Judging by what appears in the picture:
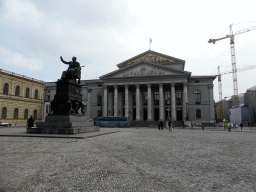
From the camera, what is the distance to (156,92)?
53.3m

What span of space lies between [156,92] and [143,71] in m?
8.37

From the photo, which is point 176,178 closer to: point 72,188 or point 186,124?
point 72,188

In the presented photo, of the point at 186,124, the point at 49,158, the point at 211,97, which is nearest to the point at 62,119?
the point at 49,158

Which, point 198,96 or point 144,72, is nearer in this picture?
point 144,72

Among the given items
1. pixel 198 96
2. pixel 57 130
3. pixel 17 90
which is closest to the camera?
pixel 57 130

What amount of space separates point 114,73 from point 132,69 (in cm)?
522

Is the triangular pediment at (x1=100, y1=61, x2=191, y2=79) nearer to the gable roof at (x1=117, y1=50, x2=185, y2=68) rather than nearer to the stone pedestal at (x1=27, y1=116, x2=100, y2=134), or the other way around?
the gable roof at (x1=117, y1=50, x2=185, y2=68)

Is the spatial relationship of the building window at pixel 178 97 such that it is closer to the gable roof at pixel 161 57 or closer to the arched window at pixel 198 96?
the arched window at pixel 198 96

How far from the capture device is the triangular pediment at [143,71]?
155 feet

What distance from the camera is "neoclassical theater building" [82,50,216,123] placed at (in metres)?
47.1

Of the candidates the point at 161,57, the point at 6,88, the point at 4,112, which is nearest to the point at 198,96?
the point at 161,57

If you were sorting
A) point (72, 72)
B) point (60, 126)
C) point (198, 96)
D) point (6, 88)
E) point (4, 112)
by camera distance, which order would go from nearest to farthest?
point (60, 126)
point (72, 72)
point (4, 112)
point (6, 88)
point (198, 96)

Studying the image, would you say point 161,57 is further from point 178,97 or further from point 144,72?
point 178,97

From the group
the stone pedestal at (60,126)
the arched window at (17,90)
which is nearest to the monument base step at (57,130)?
the stone pedestal at (60,126)
